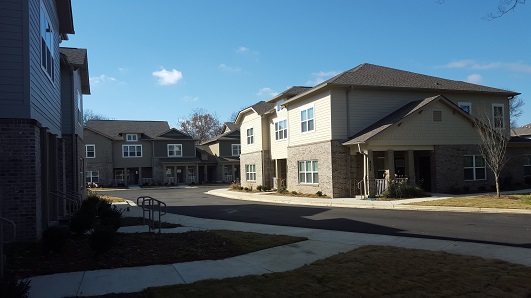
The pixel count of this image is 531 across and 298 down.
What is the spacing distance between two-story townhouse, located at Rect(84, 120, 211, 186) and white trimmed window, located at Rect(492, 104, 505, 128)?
35.9 metres

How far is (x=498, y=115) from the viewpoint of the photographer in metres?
29.5

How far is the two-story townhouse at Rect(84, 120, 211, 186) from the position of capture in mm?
51375

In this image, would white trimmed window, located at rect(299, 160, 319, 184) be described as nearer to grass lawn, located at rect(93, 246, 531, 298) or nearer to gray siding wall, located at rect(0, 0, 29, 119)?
grass lawn, located at rect(93, 246, 531, 298)

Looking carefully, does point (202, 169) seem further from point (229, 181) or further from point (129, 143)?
point (129, 143)

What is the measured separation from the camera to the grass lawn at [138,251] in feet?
26.1

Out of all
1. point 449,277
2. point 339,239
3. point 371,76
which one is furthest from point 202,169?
point 449,277

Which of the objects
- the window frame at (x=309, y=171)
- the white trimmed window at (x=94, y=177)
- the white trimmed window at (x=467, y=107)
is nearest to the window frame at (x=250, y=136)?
the window frame at (x=309, y=171)

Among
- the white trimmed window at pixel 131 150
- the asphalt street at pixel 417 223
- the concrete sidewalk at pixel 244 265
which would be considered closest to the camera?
the concrete sidewalk at pixel 244 265

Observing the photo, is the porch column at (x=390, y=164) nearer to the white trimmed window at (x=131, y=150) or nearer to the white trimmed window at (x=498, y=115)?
the white trimmed window at (x=498, y=115)

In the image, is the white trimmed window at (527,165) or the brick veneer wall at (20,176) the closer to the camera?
the brick veneer wall at (20,176)

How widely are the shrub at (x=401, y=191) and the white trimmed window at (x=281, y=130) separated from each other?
11.2 m

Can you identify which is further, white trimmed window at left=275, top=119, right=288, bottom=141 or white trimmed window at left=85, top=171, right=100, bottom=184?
white trimmed window at left=85, top=171, right=100, bottom=184

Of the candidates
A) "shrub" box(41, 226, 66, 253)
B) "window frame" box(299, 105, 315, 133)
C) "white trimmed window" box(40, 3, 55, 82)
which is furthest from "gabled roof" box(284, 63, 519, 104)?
"shrub" box(41, 226, 66, 253)

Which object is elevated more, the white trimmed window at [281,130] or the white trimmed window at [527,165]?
the white trimmed window at [281,130]
